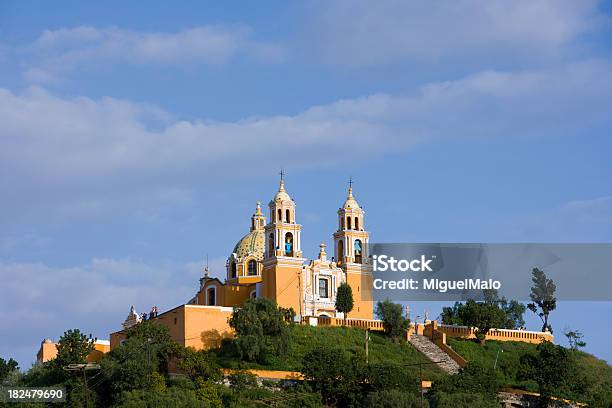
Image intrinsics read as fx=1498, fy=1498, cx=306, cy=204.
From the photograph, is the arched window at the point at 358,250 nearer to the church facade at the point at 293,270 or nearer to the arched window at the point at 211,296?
the church facade at the point at 293,270

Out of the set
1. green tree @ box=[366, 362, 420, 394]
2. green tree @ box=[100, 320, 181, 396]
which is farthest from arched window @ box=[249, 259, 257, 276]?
green tree @ box=[366, 362, 420, 394]

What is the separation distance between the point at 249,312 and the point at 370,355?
6441mm

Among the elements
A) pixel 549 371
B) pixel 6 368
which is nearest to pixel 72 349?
pixel 6 368

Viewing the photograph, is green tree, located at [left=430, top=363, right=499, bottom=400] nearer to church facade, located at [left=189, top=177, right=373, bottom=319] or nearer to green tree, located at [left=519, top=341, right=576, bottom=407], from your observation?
green tree, located at [left=519, top=341, right=576, bottom=407]

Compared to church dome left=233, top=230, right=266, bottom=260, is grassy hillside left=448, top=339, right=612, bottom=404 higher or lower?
lower

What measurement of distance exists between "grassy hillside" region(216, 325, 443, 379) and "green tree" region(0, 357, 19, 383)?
428 inches

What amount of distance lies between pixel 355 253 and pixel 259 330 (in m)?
13.6

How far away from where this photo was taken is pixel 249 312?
221 ft

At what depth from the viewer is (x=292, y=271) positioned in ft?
249

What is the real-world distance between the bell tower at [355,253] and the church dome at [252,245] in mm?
4225

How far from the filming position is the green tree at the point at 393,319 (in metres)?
73.2

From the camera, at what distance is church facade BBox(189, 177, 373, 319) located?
75.7m

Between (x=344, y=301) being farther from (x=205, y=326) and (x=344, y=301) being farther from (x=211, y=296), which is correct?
(x=205, y=326)

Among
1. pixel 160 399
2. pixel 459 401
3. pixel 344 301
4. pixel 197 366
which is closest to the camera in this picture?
pixel 160 399
